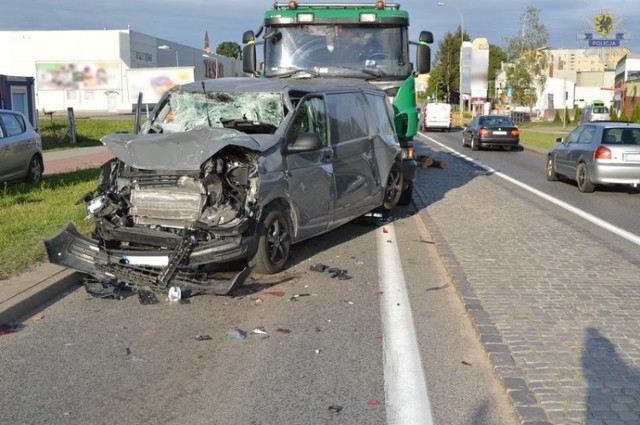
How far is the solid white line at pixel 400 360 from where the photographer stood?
426 centimetres

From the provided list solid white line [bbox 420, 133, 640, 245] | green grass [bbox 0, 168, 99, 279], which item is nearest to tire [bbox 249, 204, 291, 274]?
green grass [bbox 0, 168, 99, 279]

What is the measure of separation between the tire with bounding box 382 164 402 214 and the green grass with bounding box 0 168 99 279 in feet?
14.3

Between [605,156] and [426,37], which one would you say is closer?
[426,37]

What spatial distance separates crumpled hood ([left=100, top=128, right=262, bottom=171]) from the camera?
680 centimetres

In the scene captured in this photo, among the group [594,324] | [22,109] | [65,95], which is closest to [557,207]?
[594,324]

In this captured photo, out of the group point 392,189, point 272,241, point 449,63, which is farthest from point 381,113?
point 449,63

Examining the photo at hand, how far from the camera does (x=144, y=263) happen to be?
266 inches

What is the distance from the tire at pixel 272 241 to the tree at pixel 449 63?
98844mm

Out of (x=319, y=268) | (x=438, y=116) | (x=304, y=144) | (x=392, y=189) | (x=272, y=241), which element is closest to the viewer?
(x=272, y=241)

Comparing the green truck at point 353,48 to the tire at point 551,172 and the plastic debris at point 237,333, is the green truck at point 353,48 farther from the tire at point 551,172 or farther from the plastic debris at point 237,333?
the plastic debris at point 237,333

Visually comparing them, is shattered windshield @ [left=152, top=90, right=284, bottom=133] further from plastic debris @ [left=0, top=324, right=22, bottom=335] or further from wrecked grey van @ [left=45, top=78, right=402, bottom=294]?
plastic debris @ [left=0, top=324, right=22, bottom=335]

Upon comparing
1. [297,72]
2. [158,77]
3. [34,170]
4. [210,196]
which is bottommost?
[34,170]

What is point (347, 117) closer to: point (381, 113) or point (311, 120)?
point (311, 120)

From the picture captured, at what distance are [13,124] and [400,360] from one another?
12150 millimetres
